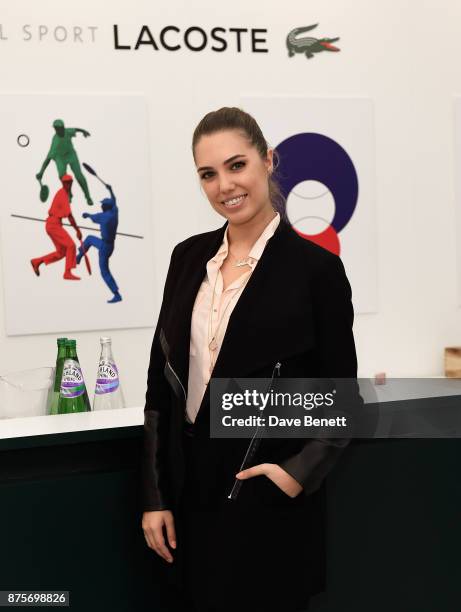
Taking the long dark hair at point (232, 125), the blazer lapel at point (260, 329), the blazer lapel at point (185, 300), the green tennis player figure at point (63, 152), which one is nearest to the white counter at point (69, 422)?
the blazer lapel at point (185, 300)

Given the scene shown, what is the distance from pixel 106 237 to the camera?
3.11 metres

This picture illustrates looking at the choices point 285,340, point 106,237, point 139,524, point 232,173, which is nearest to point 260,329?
point 285,340

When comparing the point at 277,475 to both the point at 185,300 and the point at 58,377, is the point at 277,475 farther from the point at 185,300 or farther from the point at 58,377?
the point at 58,377

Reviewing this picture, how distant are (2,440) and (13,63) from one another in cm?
209

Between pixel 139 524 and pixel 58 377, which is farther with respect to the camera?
pixel 58 377

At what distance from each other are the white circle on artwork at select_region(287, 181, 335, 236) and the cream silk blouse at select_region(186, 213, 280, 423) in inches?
77.4

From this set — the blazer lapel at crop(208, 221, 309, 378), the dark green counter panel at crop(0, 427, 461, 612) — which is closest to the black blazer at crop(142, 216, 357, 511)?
the blazer lapel at crop(208, 221, 309, 378)

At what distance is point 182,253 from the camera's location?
1529 millimetres

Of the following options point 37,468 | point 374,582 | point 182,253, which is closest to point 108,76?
point 182,253

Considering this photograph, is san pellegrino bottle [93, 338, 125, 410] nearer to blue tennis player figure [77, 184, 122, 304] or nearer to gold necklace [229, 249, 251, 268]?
gold necklace [229, 249, 251, 268]

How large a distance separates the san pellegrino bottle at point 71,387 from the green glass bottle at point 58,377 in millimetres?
12

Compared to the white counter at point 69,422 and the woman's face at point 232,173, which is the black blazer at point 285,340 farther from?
the white counter at point 69,422

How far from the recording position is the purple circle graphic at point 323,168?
131 inches

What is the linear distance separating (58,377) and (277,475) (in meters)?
0.74
